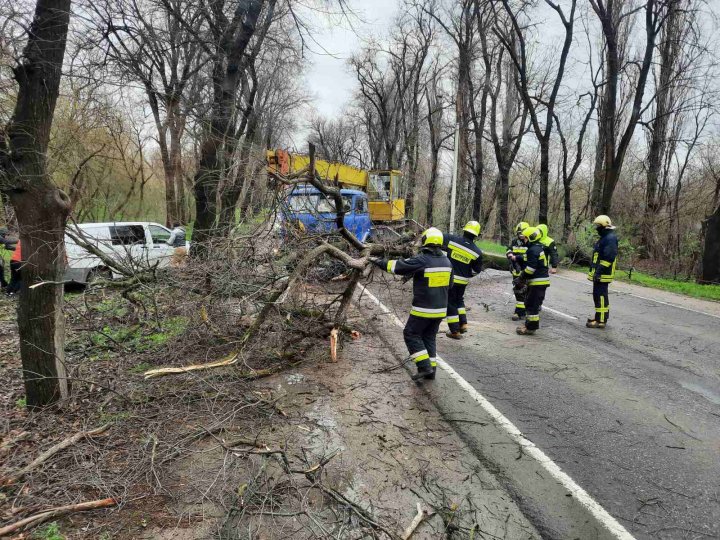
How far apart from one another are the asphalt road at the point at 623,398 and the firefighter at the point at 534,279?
262mm

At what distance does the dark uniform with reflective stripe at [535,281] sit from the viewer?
22.5ft

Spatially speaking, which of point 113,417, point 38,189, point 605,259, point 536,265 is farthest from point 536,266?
point 38,189

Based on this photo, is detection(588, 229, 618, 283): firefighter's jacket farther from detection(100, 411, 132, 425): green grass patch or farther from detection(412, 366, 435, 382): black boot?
detection(100, 411, 132, 425): green grass patch

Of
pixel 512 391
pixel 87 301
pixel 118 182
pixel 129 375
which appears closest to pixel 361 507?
pixel 512 391

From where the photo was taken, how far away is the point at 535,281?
6938 millimetres

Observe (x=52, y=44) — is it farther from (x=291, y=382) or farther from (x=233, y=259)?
(x=291, y=382)

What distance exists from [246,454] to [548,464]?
2371 mm

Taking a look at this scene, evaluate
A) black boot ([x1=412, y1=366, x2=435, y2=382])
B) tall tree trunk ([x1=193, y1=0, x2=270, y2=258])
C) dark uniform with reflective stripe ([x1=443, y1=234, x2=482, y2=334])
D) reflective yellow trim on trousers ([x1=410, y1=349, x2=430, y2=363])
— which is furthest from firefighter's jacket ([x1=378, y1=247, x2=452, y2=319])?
tall tree trunk ([x1=193, y1=0, x2=270, y2=258])

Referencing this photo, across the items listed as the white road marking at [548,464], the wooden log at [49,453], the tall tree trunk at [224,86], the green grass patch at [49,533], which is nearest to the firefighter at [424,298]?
the white road marking at [548,464]

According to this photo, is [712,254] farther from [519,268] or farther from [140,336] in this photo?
[140,336]

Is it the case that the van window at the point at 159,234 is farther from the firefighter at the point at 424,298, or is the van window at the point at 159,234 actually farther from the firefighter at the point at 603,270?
the firefighter at the point at 603,270

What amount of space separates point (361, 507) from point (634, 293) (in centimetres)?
1033

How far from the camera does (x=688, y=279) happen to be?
13.2m

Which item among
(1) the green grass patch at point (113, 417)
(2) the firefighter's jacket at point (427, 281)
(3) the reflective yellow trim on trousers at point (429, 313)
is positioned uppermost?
(2) the firefighter's jacket at point (427, 281)
